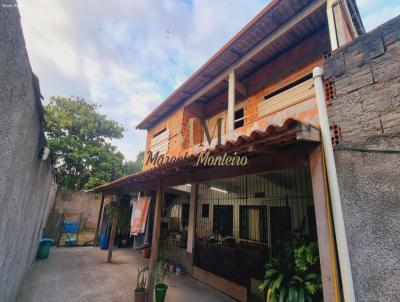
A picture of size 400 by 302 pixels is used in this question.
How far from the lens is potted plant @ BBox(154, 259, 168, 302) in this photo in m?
4.79

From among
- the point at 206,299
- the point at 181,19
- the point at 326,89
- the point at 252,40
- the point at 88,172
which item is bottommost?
the point at 206,299

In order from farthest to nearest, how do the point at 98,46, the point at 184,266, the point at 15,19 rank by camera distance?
the point at 184,266
the point at 98,46
the point at 15,19

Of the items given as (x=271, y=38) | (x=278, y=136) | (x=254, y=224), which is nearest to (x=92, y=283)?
(x=278, y=136)

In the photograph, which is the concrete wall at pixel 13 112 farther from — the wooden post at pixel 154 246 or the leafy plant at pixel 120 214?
the leafy plant at pixel 120 214

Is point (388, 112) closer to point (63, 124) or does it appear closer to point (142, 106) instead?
point (142, 106)

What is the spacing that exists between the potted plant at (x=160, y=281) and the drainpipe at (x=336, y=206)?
13.3ft

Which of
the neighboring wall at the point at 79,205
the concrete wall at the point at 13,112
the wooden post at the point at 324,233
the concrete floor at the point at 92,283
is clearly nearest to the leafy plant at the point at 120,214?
the concrete floor at the point at 92,283

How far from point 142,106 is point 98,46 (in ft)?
33.4

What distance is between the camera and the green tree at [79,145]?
18.7 metres

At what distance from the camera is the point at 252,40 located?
19.0 feet

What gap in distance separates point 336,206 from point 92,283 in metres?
7.19

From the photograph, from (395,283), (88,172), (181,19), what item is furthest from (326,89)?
(88,172)

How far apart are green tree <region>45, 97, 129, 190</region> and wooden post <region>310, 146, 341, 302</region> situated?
63.6ft

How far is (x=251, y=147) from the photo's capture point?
271 cm
